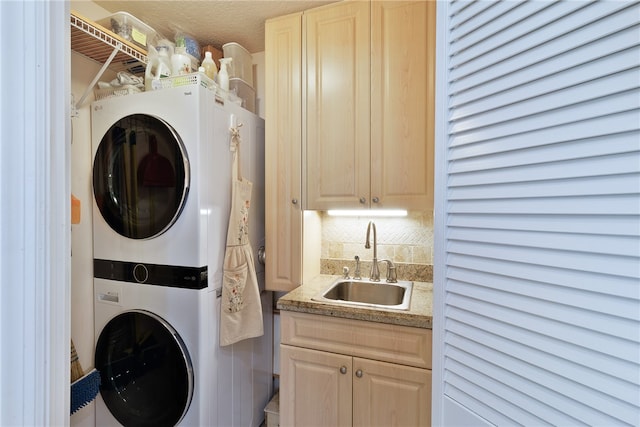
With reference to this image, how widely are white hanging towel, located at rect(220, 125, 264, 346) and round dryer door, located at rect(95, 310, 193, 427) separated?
0.24 meters

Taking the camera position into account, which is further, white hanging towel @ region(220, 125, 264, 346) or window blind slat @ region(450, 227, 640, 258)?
white hanging towel @ region(220, 125, 264, 346)

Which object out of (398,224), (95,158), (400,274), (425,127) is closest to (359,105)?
(425,127)

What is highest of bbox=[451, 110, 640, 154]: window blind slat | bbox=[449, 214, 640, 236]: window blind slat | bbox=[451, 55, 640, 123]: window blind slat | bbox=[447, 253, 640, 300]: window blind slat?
bbox=[451, 55, 640, 123]: window blind slat

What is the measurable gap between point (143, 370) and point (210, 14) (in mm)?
2019

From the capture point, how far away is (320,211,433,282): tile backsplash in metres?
1.79

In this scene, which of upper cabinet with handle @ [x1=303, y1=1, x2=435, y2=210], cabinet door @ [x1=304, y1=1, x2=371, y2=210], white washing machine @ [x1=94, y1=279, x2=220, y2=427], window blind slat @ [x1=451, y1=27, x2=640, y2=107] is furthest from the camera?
cabinet door @ [x1=304, y1=1, x2=371, y2=210]

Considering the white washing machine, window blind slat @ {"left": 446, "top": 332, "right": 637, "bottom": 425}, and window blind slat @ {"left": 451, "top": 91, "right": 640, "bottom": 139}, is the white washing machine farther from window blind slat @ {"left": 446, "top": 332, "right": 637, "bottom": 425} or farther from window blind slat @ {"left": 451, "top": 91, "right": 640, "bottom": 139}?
window blind slat @ {"left": 451, "top": 91, "right": 640, "bottom": 139}

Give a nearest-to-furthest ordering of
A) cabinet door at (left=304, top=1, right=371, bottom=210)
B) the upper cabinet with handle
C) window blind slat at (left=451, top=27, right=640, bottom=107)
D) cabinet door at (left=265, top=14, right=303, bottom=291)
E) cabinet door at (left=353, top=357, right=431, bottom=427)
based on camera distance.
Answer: window blind slat at (left=451, top=27, right=640, bottom=107) < cabinet door at (left=353, top=357, right=431, bottom=427) < the upper cabinet with handle < cabinet door at (left=304, top=1, right=371, bottom=210) < cabinet door at (left=265, top=14, right=303, bottom=291)

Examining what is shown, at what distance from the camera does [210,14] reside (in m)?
1.73

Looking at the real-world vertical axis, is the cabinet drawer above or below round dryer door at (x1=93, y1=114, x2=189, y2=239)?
below

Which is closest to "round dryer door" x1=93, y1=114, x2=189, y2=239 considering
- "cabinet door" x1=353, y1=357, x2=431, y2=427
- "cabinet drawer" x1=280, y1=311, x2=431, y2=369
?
"cabinet drawer" x1=280, y1=311, x2=431, y2=369

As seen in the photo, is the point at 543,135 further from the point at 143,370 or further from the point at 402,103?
the point at 143,370

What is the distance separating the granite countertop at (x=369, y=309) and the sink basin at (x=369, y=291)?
0.28ft

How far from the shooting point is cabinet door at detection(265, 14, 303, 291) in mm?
1690
